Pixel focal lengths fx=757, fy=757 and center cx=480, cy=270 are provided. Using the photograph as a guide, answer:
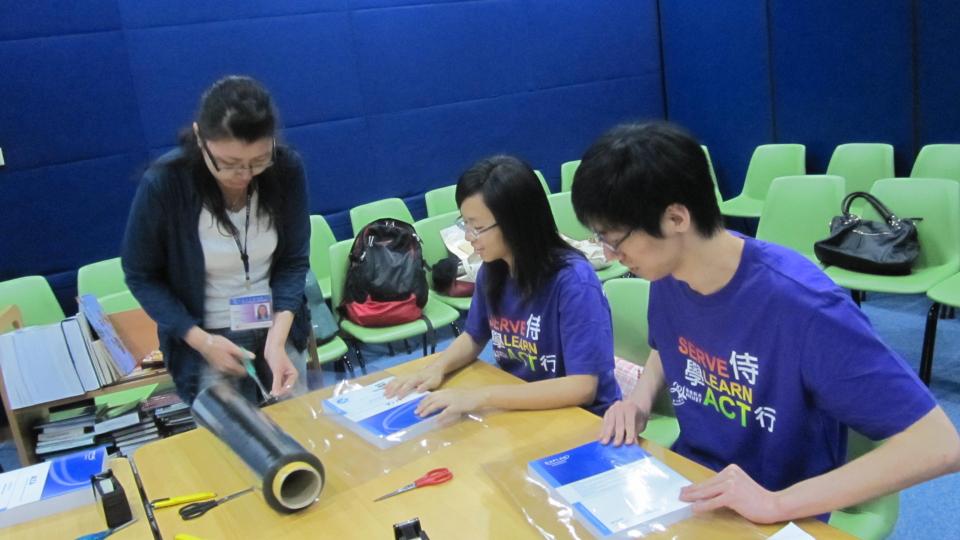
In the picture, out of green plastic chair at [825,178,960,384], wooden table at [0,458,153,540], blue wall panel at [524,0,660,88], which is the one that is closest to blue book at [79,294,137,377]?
wooden table at [0,458,153,540]

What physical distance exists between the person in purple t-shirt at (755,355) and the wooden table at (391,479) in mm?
90

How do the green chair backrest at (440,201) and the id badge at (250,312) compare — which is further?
the green chair backrest at (440,201)

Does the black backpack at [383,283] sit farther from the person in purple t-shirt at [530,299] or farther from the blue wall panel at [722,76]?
the blue wall panel at [722,76]

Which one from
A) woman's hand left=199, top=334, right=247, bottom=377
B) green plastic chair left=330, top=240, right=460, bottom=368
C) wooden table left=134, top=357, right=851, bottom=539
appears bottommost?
green plastic chair left=330, top=240, right=460, bottom=368

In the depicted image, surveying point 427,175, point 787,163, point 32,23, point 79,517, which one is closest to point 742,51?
point 787,163

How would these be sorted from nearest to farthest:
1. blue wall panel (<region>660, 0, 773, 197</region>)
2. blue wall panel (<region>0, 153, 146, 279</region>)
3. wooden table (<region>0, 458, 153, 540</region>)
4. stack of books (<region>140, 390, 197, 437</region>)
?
wooden table (<region>0, 458, 153, 540</region>), stack of books (<region>140, 390, 197, 437</region>), blue wall panel (<region>0, 153, 146, 279</region>), blue wall panel (<region>660, 0, 773, 197</region>)

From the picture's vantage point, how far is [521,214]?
1.77m

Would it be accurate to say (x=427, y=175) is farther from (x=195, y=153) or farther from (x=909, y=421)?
(x=909, y=421)

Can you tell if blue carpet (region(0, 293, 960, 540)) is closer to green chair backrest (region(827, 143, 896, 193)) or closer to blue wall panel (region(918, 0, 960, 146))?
green chair backrest (region(827, 143, 896, 193))

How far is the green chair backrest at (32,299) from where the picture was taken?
3.49m

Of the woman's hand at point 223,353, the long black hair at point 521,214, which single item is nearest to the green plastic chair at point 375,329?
the woman's hand at point 223,353

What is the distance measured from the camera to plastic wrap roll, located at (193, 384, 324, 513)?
125 cm

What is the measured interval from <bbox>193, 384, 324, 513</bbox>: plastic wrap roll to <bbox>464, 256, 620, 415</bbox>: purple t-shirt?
2.07ft

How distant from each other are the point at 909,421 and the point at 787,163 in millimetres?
4165
